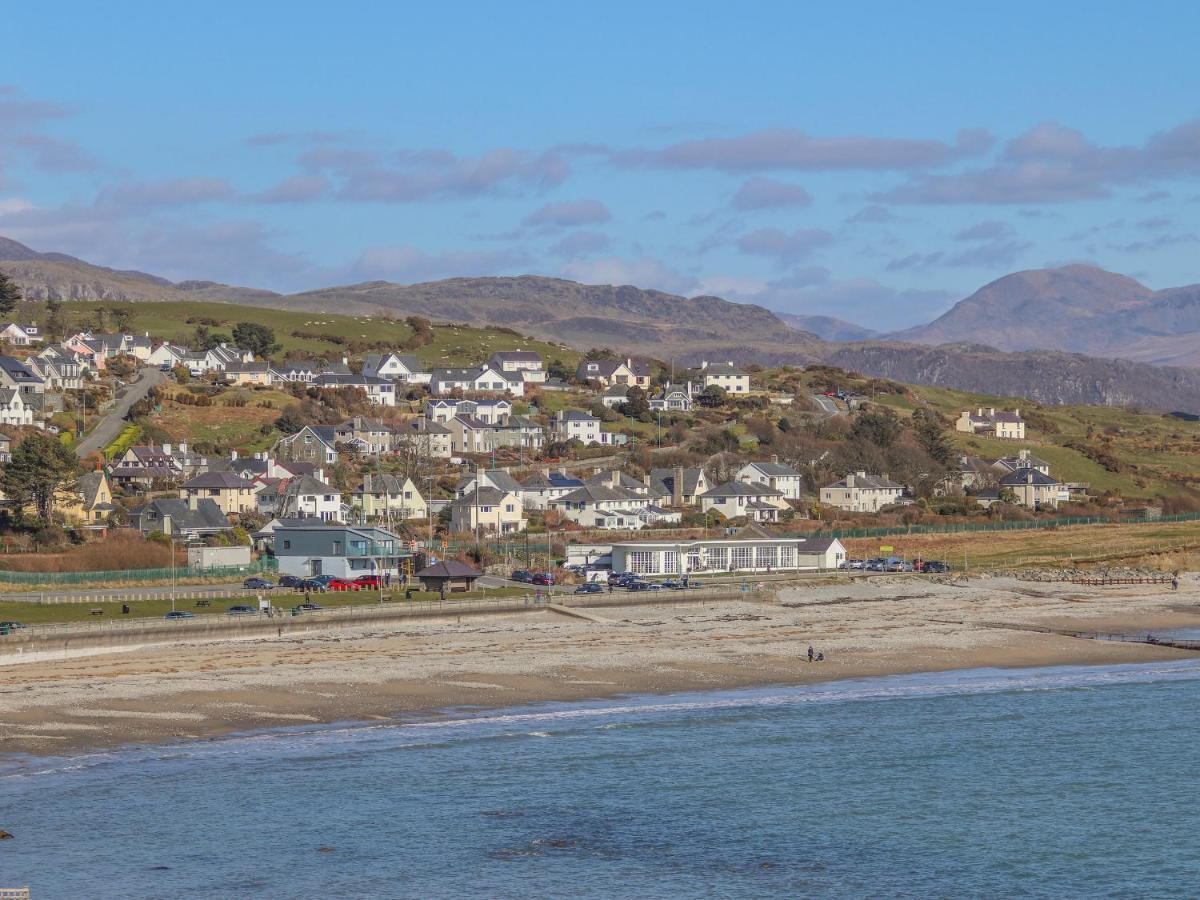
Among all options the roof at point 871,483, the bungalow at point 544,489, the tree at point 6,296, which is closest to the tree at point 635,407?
the roof at point 871,483

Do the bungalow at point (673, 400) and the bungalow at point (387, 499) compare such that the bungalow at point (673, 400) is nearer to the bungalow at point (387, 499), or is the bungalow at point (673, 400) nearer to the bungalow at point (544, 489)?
the bungalow at point (544, 489)

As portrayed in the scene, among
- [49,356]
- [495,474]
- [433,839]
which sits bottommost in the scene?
[433,839]

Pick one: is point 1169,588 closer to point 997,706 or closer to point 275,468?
point 997,706

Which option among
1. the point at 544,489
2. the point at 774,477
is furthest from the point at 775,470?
the point at 544,489

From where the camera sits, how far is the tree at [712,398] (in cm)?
15350

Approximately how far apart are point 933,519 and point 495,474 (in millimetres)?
32174

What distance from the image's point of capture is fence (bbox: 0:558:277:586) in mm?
73562

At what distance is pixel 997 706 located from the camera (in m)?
50.6

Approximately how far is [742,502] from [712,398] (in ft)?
142

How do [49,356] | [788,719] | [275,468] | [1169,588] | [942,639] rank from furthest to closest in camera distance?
[49,356]
[275,468]
[1169,588]
[942,639]
[788,719]

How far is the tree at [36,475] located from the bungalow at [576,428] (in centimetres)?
5295

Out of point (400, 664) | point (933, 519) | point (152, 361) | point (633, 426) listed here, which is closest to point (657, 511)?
point (933, 519)

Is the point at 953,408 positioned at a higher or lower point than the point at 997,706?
higher

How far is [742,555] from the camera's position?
9206cm
